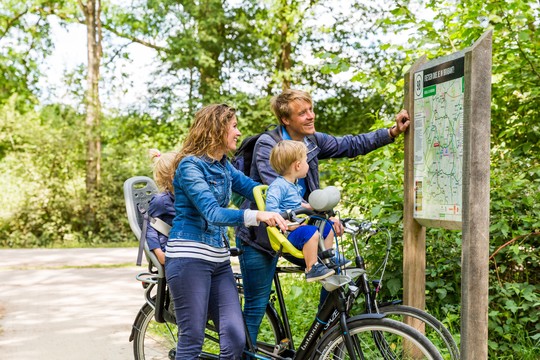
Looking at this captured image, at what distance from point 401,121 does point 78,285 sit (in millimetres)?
6200

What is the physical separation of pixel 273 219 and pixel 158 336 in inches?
93.8

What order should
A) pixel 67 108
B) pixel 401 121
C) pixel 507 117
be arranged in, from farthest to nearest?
1. pixel 67 108
2. pixel 507 117
3. pixel 401 121

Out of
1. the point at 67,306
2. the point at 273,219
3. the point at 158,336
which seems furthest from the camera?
the point at 67,306

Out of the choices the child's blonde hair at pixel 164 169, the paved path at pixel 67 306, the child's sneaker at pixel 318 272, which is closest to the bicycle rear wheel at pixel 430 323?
the child's sneaker at pixel 318 272

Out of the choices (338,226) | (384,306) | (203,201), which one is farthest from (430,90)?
(203,201)

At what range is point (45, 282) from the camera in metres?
9.40

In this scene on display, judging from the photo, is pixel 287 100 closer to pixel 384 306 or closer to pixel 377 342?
pixel 384 306

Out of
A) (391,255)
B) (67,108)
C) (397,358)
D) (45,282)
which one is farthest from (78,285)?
(67,108)

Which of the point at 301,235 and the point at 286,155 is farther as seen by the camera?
the point at 286,155

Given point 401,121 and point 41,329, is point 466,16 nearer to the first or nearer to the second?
point 401,121

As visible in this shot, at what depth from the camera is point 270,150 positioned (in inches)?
158

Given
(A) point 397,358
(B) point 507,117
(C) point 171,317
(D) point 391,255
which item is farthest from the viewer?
(B) point 507,117

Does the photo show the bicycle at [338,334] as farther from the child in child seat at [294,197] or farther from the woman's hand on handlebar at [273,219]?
the woman's hand on handlebar at [273,219]

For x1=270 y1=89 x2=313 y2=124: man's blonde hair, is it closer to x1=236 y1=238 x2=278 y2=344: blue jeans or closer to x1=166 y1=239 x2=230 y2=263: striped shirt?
x1=236 y1=238 x2=278 y2=344: blue jeans
